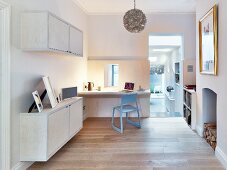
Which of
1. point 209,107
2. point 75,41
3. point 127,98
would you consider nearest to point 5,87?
point 75,41

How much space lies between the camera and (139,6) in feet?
17.8

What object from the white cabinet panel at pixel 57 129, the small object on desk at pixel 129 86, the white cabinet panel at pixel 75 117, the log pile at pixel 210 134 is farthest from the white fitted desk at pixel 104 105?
the white cabinet panel at pixel 57 129

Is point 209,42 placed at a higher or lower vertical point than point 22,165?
higher

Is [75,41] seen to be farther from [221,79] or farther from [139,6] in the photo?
[221,79]

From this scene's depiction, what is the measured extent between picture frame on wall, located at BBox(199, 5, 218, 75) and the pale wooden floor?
4.28ft

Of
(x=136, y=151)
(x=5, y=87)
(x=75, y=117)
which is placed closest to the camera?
(x=5, y=87)

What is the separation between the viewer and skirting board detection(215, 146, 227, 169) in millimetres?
2853

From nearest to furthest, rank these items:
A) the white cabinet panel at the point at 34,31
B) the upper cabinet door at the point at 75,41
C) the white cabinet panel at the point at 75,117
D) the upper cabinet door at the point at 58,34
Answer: the white cabinet panel at the point at 34,31
the upper cabinet door at the point at 58,34
the white cabinet panel at the point at 75,117
the upper cabinet door at the point at 75,41

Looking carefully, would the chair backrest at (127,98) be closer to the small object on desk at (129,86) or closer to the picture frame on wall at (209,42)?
the small object on desk at (129,86)

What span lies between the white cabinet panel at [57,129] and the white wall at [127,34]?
3059mm

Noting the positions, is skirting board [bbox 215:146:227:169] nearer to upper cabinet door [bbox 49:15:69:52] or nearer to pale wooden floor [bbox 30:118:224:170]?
pale wooden floor [bbox 30:118:224:170]

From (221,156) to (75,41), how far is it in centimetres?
306

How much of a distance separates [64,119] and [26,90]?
75 centimetres

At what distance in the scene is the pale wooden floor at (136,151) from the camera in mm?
2903
